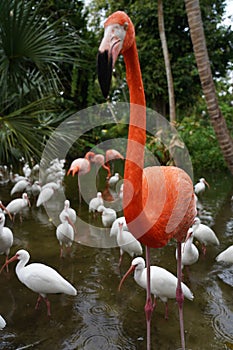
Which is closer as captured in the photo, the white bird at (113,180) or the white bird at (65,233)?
the white bird at (65,233)

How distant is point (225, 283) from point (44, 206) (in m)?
5.01

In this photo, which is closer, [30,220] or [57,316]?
[57,316]

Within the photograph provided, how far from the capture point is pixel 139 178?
6.99 ft

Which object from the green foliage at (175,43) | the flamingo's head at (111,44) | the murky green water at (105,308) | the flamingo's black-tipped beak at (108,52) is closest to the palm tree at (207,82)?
the murky green water at (105,308)

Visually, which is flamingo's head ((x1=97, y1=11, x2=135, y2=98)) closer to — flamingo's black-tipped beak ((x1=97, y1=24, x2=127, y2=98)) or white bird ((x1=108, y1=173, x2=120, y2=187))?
flamingo's black-tipped beak ((x1=97, y1=24, x2=127, y2=98))

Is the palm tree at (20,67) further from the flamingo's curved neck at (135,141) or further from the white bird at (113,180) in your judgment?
the white bird at (113,180)

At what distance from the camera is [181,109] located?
17.4m

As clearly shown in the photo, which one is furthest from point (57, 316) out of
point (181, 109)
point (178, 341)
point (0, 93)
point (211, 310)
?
point (181, 109)

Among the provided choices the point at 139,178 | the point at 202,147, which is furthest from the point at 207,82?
the point at 202,147

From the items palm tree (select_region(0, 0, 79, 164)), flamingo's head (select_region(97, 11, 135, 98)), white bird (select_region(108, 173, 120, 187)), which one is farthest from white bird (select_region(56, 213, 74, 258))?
white bird (select_region(108, 173, 120, 187))

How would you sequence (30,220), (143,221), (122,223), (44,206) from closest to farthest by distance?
1. (143,221)
2. (122,223)
3. (30,220)
4. (44,206)

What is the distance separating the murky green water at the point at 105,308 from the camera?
3.10 meters

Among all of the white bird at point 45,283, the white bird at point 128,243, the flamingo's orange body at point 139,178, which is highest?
the flamingo's orange body at point 139,178

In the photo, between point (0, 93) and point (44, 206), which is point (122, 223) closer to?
point (0, 93)
